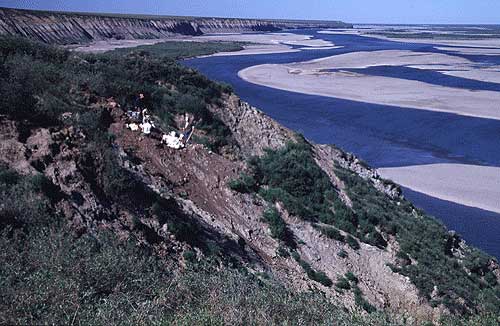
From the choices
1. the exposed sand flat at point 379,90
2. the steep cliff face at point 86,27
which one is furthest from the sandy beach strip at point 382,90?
the steep cliff face at point 86,27

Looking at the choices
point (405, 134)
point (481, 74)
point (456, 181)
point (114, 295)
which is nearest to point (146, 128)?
point (114, 295)

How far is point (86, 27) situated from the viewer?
97062mm

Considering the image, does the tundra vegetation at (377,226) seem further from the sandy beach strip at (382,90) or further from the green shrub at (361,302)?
the sandy beach strip at (382,90)

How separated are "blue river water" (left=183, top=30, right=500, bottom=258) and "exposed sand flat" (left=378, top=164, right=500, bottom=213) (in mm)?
897

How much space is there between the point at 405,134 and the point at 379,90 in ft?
55.4

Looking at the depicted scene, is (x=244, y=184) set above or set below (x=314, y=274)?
above

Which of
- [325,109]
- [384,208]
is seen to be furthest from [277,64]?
[384,208]

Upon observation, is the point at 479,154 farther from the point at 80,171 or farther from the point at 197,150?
the point at 80,171

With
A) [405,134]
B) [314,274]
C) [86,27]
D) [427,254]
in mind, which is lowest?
[405,134]

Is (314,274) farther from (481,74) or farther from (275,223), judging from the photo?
(481,74)

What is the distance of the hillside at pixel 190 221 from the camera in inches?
259

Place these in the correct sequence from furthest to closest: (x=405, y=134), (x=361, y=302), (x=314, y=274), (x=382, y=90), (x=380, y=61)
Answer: (x=380, y=61)
(x=382, y=90)
(x=405, y=134)
(x=314, y=274)
(x=361, y=302)

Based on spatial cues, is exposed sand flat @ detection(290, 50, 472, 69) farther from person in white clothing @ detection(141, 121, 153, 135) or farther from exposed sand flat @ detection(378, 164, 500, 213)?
person in white clothing @ detection(141, 121, 153, 135)

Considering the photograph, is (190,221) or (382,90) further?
(382,90)
